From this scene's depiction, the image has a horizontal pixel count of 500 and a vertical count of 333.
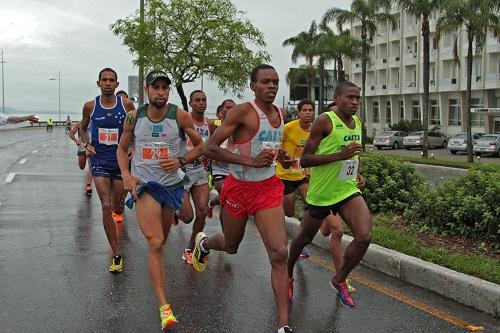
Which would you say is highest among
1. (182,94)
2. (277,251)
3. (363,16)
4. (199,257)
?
(363,16)

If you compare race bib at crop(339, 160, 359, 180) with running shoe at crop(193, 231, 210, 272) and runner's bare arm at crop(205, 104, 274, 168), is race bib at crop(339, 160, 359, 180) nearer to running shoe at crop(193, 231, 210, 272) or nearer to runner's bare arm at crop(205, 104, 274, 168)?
runner's bare arm at crop(205, 104, 274, 168)

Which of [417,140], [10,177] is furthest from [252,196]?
[417,140]

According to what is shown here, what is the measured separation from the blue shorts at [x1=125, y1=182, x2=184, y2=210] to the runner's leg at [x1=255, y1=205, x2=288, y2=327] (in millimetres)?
816

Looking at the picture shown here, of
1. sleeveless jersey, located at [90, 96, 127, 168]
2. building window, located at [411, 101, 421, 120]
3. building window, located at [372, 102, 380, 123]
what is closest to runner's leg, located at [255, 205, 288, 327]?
sleeveless jersey, located at [90, 96, 127, 168]

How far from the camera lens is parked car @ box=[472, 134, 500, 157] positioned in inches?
1357

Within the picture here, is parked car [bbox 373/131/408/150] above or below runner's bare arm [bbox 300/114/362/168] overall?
above

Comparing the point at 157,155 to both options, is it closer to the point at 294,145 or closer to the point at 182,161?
the point at 182,161

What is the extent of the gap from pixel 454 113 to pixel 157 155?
58005 mm

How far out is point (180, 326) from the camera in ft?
14.4

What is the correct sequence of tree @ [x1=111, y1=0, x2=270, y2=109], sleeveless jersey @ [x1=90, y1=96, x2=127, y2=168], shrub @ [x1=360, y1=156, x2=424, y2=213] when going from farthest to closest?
tree @ [x1=111, y1=0, x2=270, y2=109], shrub @ [x1=360, y1=156, x2=424, y2=213], sleeveless jersey @ [x1=90, y1=96, x2=127, y2=168]

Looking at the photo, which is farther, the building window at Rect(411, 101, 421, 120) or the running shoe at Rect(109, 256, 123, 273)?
the building window at Rect(411, 101, 421, 120)

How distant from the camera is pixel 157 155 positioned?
479cm

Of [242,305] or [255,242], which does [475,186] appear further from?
[242,305]

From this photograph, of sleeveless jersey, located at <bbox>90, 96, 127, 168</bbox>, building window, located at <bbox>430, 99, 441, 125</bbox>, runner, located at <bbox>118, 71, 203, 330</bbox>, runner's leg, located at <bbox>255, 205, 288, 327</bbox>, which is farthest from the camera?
building window, located at <bbox>430, 99, 441, 125</bbox>
